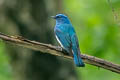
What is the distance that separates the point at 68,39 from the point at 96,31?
3.50 m

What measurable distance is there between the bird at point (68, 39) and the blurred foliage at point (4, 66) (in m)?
2.89

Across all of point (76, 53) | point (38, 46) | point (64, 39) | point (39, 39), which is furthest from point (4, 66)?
point (38, 46)

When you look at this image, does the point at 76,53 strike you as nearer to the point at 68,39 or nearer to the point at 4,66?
the point at 68,39

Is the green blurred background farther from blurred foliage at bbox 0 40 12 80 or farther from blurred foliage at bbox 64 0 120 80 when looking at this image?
blurred foliage at bbox 0 40 12 80

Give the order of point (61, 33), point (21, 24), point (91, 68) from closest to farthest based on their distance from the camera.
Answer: point (61, 33)
point (21, 24)
point (91, 68)

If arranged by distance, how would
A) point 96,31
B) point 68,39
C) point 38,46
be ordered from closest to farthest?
point 38,46
point 68,39
point 96,31

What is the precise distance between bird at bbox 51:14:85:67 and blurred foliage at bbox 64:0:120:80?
1.36 m

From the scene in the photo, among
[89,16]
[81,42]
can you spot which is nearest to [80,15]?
[89,16]

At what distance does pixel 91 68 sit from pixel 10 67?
183 centimetres

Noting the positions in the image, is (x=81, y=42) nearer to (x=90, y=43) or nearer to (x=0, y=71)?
(x=90, y=43)

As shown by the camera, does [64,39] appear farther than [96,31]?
→ No

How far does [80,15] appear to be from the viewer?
529 inches

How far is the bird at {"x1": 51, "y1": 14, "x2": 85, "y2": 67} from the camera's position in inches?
276

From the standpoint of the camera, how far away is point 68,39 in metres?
7.66
